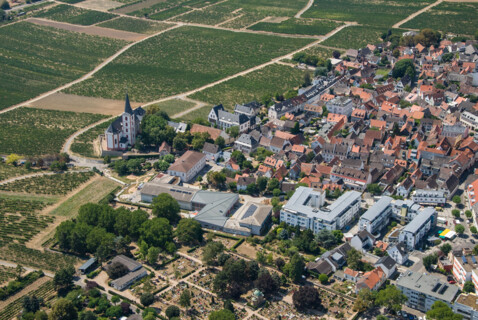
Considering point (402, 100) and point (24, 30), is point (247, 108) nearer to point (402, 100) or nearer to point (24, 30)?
point (402, 100)

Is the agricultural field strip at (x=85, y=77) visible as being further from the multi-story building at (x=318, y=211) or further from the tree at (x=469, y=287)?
the tree at (x=469, y=287)

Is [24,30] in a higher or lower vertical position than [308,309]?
higher

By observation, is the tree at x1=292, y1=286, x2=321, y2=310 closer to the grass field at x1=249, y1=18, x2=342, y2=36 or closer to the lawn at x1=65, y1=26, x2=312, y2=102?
the lawn at x1=65, y1=26, x2=312, y2=102

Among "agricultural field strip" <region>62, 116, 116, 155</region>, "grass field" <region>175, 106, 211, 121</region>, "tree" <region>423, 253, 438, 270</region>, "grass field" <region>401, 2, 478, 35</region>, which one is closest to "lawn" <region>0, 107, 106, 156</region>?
"agricultural field strip" <region>62, 116, 116, 155</region>

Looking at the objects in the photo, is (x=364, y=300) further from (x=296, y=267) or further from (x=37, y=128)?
(x=37, y=128)

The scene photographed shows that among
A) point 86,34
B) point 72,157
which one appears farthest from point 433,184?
point 86,34

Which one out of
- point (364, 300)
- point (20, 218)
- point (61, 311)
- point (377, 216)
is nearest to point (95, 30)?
point (20, 218)
